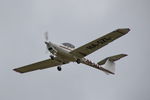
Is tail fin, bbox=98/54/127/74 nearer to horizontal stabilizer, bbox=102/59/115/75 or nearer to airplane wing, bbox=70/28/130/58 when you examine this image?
horizontal stabilizer, bbox=102/59/115/75

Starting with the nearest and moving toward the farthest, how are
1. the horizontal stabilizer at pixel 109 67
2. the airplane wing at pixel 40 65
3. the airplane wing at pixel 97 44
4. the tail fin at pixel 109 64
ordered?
the airplane wing at pixel 97 44 → the airplane wing at pixel 40 65 → the horizontal stabilizer at pixel 109 67 → the tail fin at pixel 109 64

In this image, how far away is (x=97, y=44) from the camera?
4684 centimetres

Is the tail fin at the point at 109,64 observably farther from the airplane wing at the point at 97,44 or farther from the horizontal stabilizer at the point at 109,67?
the airplane wing at the point at 97,44

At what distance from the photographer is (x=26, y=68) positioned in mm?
51844

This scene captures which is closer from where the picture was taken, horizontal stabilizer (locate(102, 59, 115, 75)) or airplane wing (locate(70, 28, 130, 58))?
airplane wing (locate(70, 28, 130, 58))

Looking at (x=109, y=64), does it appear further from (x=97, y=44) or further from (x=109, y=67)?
(x=97, y=44)

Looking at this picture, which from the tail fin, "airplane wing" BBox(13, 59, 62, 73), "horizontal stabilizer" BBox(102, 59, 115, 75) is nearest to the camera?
"airplane wing" BBox(13, 59, 62, 73)

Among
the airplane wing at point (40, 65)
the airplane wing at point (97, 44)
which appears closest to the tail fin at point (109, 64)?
the airplane wing at point (40, 65)

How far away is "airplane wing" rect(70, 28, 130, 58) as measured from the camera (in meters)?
45.0

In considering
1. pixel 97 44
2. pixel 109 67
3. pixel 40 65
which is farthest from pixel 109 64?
pixel 97 44

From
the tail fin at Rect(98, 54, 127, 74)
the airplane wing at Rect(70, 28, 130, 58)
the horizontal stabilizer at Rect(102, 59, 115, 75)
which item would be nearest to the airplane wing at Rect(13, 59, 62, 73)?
the airplane wing at Rect(70, 28, 130, 58)

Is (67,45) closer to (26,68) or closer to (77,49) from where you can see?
(77,49)

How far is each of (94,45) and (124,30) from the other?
381 cm

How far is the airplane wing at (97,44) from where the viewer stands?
148 ft
